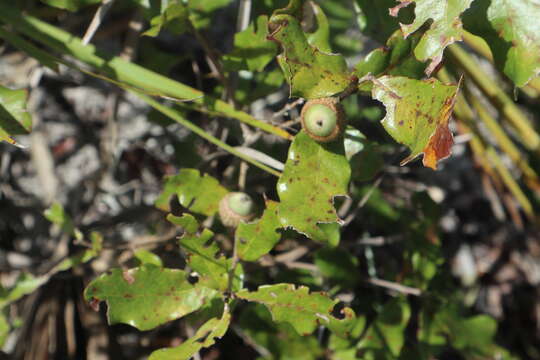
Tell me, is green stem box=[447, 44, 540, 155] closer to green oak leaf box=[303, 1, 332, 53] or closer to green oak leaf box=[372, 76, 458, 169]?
green oak leaf box=[303, 1, 332, 53]

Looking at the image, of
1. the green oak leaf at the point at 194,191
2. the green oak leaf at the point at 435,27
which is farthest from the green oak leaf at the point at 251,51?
the green oak leaf at the point at 435,27

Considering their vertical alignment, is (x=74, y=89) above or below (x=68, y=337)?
above

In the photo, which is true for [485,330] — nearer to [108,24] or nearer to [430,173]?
[430,173]

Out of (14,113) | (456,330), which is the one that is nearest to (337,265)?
(456,330)

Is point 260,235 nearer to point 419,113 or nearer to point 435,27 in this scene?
point 419,113

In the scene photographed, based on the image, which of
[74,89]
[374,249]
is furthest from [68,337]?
[374,249]

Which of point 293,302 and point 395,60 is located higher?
point 395,60
